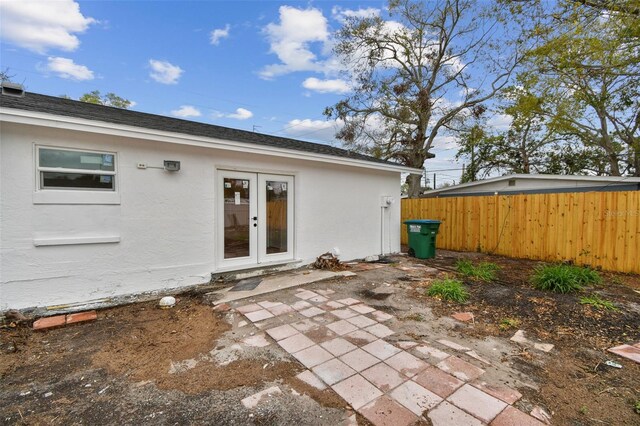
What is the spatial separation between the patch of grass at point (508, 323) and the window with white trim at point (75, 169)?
5.61 meters

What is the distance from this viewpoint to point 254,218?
5754 mm

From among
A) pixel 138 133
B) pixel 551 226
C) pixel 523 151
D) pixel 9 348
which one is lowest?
pixel 9 348

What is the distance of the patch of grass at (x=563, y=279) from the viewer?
4676mm

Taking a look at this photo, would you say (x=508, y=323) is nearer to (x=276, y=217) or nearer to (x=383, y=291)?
(x=383, y=291)

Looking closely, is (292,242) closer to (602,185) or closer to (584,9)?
(584,9)

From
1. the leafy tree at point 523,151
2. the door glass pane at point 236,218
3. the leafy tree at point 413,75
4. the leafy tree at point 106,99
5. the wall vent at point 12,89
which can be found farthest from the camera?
the leafy tree at point 106,99

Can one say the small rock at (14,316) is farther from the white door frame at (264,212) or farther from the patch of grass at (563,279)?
the patch of grass at (563,279)

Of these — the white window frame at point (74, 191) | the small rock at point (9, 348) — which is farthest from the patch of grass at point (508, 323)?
the white window frame at point (74, 191)

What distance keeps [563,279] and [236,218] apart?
18.9ft

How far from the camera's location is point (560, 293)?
15.1 feet

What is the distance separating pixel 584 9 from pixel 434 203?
6.00 metres

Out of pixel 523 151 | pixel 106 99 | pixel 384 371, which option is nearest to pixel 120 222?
pixel 384 371

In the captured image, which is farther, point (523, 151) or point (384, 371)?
point (523, 151)

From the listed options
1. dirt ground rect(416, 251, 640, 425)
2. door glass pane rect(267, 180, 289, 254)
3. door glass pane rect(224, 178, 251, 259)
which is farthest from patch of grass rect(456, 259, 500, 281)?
door glass pane rect(224, 178, 251, 259)
